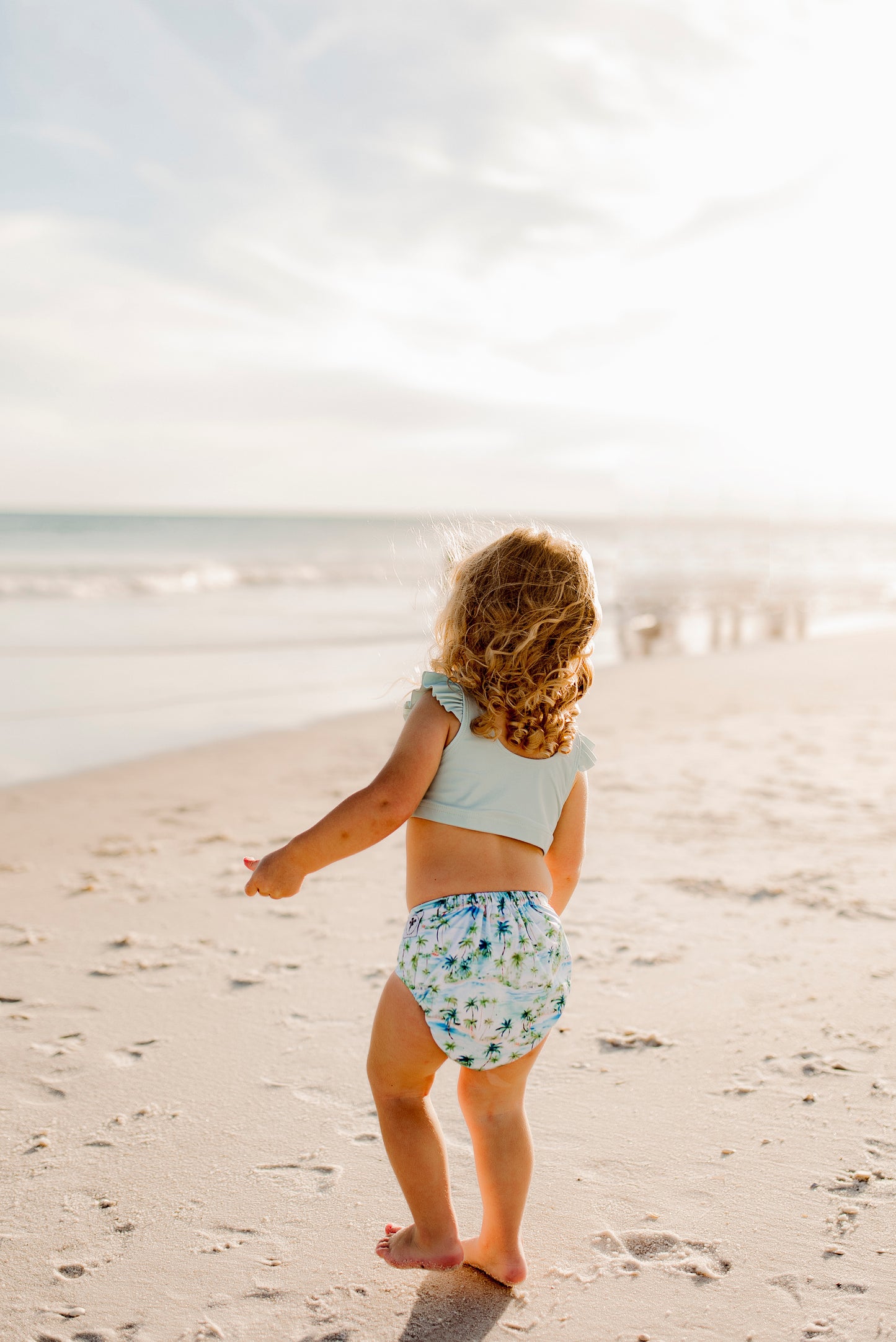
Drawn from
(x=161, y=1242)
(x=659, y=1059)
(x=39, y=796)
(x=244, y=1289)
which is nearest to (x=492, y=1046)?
(x=244, y=1289)

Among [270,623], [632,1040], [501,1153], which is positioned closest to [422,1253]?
[501,1153]

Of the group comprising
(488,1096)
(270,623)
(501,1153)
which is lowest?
(501,1153)

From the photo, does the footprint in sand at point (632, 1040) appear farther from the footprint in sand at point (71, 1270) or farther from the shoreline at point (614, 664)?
the footprint in sand at point (71, 1270)

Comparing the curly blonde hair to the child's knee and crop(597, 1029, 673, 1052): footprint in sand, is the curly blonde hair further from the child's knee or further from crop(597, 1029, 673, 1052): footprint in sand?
crop(597, 1029, 673, 1052): footprint in sand

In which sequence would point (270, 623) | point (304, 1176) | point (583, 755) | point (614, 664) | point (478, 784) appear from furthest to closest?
point (270, 623) → point (614, 664) → point (304, 1176) → point (583, 755) → point (478, 784)

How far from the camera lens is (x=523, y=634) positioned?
1.89 m

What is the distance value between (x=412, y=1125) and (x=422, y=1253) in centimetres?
25

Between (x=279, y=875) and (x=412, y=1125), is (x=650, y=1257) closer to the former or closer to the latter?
(x=412, y=1125)

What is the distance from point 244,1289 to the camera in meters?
1.88

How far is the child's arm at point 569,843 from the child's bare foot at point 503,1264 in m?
0.66

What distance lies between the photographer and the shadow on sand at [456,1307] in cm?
179

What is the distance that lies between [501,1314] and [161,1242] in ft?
2.32

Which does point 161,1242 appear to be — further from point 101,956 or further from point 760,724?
point 760,724

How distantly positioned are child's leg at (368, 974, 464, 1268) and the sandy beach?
94mm
